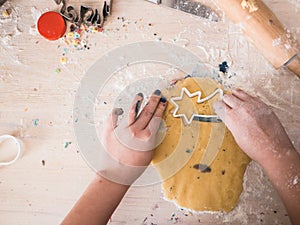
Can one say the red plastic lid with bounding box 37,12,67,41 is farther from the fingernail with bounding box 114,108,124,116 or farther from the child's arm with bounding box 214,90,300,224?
the child's arm with bounding box 214,90,300,224

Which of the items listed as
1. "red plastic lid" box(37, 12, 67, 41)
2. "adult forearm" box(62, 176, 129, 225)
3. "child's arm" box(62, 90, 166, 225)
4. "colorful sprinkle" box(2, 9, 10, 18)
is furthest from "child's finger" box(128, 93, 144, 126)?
"colorful sprinkle" box(2, 9, 10, 18)

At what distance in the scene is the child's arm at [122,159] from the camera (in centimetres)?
92

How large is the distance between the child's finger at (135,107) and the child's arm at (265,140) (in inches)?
7.2

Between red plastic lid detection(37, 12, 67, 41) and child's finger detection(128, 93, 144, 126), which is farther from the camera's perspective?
red plastic lid detection(37, 12, 67, 41)

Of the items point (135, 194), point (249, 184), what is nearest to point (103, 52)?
point (135, 194)

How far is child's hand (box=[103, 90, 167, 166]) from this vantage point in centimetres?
94

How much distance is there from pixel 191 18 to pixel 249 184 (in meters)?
0.40

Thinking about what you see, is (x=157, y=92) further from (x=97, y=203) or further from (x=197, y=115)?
(x=97, y=203)

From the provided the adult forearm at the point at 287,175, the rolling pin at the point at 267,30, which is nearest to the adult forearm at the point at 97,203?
the adult forearm at the point at 287,175

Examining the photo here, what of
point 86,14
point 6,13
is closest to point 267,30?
point 86,14

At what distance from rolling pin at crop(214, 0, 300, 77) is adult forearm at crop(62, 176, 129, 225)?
1.40 feet

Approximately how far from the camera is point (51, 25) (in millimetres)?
1055

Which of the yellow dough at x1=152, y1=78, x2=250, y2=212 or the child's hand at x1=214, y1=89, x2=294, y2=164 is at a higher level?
the child's hand at x1=214, y1=89, x2=294, y2=164

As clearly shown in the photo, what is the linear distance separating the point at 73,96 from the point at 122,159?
216mm
